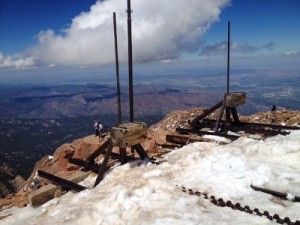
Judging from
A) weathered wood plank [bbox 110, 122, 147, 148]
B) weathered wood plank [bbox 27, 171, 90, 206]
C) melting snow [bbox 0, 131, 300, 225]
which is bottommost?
weathered wood plank [bbox 27, 171, 90, 206]

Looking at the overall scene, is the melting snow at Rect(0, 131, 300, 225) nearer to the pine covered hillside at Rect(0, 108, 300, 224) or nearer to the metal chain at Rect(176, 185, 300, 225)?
the pine covered hillside at Rect(0, 108, 300, 224)

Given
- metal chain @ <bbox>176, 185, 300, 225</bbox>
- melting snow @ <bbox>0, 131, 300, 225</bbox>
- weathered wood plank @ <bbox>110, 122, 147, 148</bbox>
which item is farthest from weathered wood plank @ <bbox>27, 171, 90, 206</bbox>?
metal chain @ <bbox>176, 185, 300, 225</bbox>

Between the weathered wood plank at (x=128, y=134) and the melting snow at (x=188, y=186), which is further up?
the weathered wood plank at (x=128, y=134)

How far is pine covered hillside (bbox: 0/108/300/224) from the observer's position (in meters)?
7.87

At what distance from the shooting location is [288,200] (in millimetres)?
8305

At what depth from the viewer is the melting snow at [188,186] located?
313 inches

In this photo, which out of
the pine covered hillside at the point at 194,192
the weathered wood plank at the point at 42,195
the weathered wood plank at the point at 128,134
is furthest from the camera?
the weathered wood plank at the point at 128,134

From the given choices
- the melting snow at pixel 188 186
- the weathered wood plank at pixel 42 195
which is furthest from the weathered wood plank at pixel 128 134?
the weathered wood plank at pixel 42 195

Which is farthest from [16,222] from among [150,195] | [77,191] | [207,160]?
[207,160]

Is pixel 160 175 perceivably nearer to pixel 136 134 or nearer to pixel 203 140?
pixel 136 134

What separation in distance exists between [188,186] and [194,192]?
1.72 feet

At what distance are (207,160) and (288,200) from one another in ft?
11.7

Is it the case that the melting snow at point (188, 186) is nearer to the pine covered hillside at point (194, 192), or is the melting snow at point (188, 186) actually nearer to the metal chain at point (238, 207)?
the pine covered hillside at point (194, 192)

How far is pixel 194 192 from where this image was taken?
367 inches
